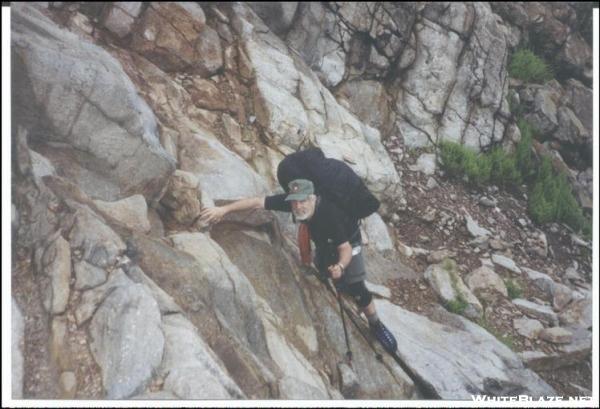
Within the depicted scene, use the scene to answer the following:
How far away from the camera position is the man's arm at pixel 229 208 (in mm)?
5043

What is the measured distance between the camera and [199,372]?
4113mm

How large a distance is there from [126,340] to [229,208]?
156cm

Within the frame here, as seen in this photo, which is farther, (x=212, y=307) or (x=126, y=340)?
(x=212, y=307)

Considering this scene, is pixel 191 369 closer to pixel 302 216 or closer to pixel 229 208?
pixel 229 208

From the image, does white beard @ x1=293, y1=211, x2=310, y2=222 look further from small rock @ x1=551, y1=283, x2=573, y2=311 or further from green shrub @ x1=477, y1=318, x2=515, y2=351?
small rock @ x1=551, y1=283, x2=573, y2=311

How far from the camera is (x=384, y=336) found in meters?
5.35

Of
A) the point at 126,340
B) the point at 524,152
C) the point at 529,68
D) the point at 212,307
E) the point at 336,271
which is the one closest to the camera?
the point at 126,340

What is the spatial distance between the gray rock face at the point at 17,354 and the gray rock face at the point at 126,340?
55 centimetres

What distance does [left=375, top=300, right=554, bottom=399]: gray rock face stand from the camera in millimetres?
5293

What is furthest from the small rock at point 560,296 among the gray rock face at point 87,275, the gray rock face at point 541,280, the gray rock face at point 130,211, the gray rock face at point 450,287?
the gray rock face at point 87,275

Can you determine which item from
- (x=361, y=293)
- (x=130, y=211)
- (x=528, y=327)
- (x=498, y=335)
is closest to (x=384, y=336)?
(x=361, y=293)

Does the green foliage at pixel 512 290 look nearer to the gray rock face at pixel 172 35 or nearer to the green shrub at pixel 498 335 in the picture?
the green shrub at pixel 498 335

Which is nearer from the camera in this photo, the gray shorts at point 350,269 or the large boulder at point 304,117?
the gray shorts at point 350,269

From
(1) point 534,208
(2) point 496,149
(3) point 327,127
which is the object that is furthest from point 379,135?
(1) point 534,208
